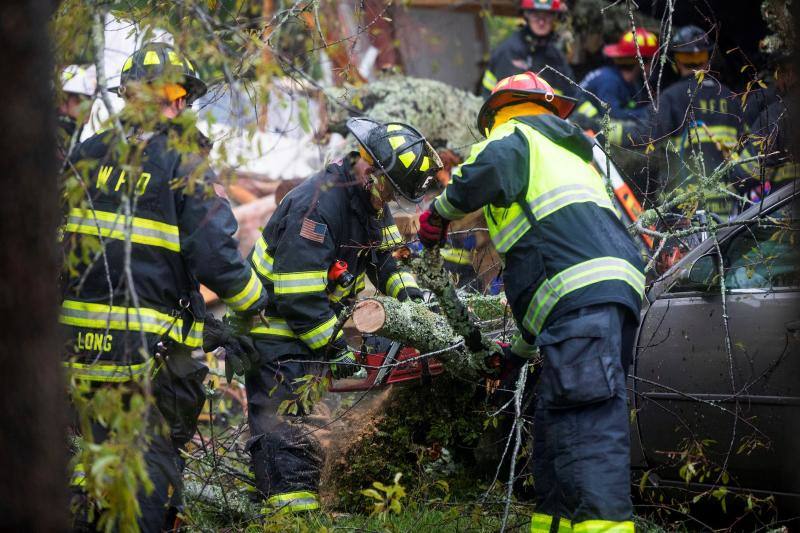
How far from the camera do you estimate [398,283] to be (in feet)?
16.1

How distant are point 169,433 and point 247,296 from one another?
0.64 m

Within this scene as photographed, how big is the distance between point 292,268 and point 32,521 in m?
2.45

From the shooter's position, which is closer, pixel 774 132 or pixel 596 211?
pixel 596 211

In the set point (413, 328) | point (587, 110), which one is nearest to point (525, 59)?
point (587, 110)

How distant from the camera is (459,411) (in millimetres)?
4797

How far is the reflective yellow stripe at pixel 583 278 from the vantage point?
3.44 m

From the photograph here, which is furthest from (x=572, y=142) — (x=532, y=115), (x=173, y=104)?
(x=173, y=104)

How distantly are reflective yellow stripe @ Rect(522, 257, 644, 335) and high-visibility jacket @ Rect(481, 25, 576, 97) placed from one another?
4831mm

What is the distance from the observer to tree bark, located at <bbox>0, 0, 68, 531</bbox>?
193 cm

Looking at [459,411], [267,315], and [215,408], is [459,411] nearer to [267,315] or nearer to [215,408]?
[267,315]

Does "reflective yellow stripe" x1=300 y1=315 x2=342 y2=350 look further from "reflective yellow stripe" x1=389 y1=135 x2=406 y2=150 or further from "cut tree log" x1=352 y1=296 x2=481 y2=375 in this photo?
"reflective yellow stripe" x1=389 y1=135 x2=406 y2=150

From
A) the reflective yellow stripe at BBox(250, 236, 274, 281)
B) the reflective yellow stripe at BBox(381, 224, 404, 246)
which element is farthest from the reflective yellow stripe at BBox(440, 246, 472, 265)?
the reflective yellow stripe at BBox(250, 236, 274, 281)

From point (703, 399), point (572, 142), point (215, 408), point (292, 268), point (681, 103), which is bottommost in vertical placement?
point (215, 408)

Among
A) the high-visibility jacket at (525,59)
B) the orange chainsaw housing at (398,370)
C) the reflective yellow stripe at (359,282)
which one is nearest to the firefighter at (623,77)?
the high-visibility jacket at (525,59)
